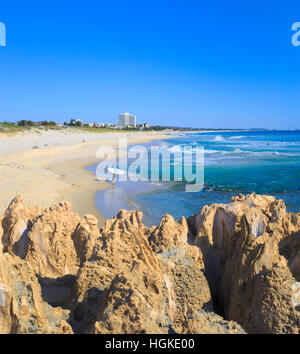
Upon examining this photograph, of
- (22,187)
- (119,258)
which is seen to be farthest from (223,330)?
(22,187)

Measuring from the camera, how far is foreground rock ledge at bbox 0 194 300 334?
69.2 inches

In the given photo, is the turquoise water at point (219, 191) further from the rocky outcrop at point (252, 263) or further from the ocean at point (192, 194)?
the rocky outcrop at point (252, 263)

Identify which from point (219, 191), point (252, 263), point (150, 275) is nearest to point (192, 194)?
point (219, 191)

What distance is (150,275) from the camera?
201cm

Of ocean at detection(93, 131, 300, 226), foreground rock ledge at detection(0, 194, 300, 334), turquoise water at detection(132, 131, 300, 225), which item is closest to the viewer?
foreground rock ledge at detection(0, 194, 300, 334)

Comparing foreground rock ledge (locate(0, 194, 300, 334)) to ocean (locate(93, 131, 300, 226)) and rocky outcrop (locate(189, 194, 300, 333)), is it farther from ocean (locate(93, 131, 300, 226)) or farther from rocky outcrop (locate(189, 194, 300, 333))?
ocean (locate(93, 131, 300, 226))

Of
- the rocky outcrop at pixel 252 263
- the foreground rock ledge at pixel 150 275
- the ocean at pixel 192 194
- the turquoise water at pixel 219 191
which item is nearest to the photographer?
the foreground rock ledge at pixel 150 275

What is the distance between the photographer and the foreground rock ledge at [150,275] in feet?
5.77

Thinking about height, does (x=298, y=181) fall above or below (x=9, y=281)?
below

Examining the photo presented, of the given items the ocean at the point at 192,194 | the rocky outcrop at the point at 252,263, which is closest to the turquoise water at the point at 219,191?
the ocean at the point at 192,194

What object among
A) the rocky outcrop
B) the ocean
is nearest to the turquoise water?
the ocean
